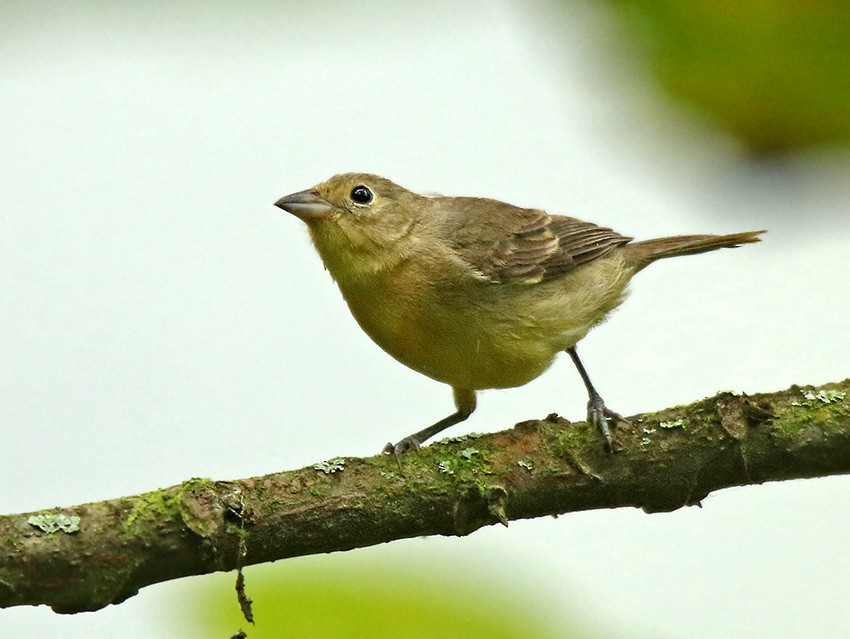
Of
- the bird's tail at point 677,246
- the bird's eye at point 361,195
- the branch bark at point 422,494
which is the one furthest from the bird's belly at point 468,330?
the bird's tail at point 677,246

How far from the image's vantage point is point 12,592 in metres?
3.16

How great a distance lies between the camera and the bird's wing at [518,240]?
5293mm

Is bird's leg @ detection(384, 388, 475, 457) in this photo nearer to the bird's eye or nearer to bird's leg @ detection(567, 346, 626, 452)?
bird's leg @ detection(567, 346, 626, 452)

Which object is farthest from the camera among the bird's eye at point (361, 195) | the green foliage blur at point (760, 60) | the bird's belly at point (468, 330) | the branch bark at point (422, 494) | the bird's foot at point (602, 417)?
the bird's eye at point (361, 195)

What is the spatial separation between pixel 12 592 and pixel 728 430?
8.05 ft

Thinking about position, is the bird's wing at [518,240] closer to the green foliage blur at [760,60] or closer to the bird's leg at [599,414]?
the bird's leg at [599,414]

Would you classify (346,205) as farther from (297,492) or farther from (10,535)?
(10,535)

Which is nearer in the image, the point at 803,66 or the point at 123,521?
the point at 803,66

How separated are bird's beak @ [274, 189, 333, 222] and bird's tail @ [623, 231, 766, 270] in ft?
6.05

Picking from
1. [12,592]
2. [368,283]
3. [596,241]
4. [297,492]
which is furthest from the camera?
[596,241]

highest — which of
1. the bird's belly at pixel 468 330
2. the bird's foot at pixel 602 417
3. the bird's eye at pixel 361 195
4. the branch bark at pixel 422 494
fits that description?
the bird's eye at pixel 361 195

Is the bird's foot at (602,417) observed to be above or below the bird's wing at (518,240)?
below

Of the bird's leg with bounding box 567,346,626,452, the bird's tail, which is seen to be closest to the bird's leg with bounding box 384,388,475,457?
the bird's leg with bounding box 567,346,626,452

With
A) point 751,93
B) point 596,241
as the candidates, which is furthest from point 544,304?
point 751,93
